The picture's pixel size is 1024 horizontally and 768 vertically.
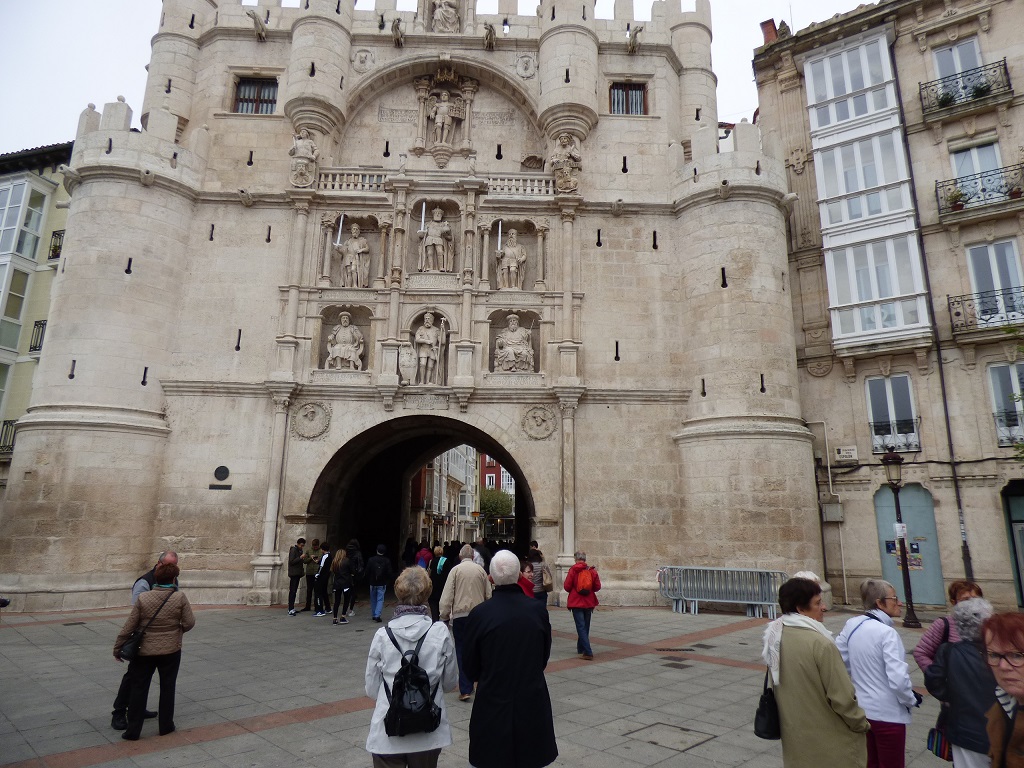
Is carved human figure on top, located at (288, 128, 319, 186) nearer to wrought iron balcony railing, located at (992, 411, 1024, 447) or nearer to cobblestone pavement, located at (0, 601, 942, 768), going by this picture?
cobblestone pavement, located at (0, 601, 942, 768)

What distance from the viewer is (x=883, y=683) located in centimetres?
416

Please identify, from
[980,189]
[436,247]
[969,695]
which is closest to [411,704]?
[969,695]

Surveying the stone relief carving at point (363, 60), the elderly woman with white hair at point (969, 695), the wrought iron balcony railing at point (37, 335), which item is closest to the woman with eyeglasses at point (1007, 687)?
the elderly woman with white hair at point (969, 695)

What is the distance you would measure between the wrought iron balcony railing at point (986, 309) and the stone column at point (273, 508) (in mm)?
18094

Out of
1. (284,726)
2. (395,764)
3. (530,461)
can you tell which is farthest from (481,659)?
(530,461)

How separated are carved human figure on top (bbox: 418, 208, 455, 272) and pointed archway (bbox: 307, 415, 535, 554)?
4643 millimetres

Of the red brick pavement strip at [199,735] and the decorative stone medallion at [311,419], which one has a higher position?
the decorative stone medallion at [311,419]

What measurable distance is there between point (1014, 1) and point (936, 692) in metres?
21.8

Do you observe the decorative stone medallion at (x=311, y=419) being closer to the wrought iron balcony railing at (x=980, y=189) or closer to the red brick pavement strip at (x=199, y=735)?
the red brick pavement strip at (x=199, y=735)

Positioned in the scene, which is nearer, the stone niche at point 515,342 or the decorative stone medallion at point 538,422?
the decorative stone medallion at point 538,422

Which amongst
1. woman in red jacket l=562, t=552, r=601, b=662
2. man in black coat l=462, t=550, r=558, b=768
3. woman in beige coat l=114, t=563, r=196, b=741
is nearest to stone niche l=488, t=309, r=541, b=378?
woman in red jacket l=562, t=552, r=601, b=662

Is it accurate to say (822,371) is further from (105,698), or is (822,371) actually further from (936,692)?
(105,698)

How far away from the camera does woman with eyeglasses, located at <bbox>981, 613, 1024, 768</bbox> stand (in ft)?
9.16

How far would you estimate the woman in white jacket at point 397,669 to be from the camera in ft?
12.4
